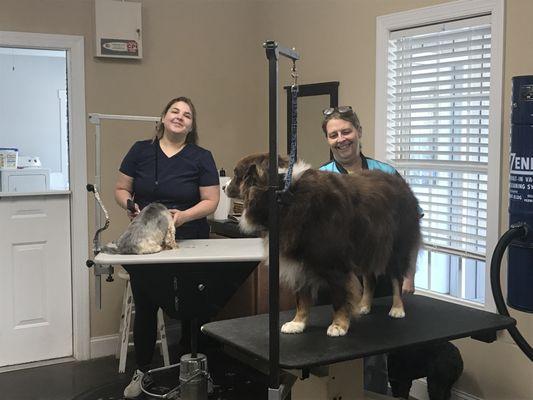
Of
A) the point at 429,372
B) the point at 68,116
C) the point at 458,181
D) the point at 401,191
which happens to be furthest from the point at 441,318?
the point at 68,116

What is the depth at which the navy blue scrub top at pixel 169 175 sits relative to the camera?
304cm

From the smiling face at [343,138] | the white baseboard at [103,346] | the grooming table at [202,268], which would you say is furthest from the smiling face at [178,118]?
the white baseboard at [103,346]

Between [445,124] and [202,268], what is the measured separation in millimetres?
1473

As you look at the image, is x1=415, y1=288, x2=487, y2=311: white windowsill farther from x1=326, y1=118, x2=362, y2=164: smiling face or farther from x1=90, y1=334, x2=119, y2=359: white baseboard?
x1=90, y1=334, x2=119, y2=359: white baseboard

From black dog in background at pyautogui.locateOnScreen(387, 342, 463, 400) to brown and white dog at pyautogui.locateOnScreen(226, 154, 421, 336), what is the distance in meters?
1.20

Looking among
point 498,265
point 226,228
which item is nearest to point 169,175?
point 226,228

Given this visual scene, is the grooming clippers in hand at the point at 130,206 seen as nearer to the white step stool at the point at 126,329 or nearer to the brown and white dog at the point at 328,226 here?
the white step stool at the point at 126,329

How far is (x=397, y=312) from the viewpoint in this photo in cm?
201

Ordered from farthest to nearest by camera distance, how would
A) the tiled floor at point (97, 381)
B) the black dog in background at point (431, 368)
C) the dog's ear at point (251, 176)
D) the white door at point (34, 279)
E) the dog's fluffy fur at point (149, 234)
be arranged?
the white door at point (34, 279), the tiled floor at point (97, 381), the black dog in background at point (431, 368), the dog's fluffy fur at point (149, 234), the dog's ear at point (251, 176)

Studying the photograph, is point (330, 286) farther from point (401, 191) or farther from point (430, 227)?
point (430, 227)

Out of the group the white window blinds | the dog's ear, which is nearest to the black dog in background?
the white window blinds

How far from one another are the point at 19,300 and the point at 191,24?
2.16 metres

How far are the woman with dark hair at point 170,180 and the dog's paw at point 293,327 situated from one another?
4.06 ft

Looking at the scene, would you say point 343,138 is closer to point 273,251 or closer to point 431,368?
point 273,251
